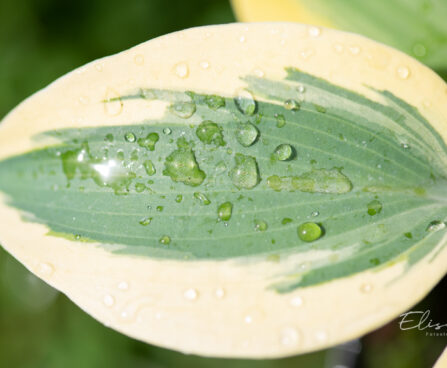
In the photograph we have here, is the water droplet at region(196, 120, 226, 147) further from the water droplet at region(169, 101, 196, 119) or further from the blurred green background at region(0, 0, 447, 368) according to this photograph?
the blurred green background at region(0, 0, 447, 368)

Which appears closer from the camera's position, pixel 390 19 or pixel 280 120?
pixel 280 120

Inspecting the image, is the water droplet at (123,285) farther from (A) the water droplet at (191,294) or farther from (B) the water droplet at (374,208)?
(B) the water droplet at (374,208)

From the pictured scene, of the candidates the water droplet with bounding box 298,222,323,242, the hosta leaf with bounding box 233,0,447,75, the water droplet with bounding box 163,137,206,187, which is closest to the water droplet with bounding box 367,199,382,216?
the water droplet with bounding box 298,222,323,242

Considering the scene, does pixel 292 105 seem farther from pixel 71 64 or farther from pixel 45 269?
pixel 71 64

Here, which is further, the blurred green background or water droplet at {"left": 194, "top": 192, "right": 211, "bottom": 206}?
the blurred green background

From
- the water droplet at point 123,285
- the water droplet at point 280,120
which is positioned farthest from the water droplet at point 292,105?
the water droplet at point 123,285

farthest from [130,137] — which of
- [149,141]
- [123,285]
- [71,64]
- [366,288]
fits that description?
[71,64]
